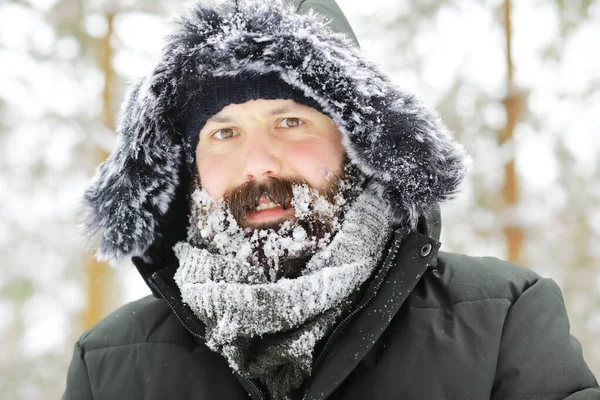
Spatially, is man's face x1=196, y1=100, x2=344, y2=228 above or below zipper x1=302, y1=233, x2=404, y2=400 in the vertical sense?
above

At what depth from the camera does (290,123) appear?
1.98 metres

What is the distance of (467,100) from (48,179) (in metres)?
5.16

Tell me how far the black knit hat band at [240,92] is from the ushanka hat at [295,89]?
0.02 m

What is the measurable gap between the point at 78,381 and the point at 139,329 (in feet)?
0.91

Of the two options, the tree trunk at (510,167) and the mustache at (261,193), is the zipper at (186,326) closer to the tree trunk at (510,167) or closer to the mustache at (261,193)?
the mustache at (261,193)

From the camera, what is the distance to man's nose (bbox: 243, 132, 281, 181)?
1857 mm

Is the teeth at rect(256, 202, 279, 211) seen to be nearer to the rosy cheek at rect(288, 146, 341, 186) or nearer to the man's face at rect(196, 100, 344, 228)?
the man's face at rect(196, 100, 344, 228)

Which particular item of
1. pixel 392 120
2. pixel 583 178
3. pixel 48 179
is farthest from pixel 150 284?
pixel 583 178

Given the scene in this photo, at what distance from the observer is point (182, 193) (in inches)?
88.5

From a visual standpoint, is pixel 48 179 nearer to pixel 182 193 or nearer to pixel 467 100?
pixel 182 193

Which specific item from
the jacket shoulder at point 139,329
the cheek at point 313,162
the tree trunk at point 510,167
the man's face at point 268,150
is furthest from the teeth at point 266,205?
the tree trunk at point 510,167

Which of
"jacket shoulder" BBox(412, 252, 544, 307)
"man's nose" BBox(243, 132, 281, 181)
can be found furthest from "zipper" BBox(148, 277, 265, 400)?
"jacket shoulder" BBox(412, 252, 544, 307)

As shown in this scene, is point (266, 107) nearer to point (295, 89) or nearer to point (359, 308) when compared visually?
point (295, 89)

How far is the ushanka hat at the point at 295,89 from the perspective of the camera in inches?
72.9
